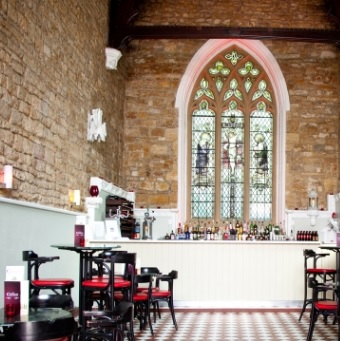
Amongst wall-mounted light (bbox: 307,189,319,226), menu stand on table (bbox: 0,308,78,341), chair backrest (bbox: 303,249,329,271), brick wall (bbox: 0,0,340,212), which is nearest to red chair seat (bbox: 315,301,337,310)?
chair backrest (bbox: 303,249,329,271)

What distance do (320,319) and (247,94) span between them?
639cm

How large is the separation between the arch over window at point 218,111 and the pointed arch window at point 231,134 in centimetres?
2

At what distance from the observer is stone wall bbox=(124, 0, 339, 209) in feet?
48.1

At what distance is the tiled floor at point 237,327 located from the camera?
8.38 metres

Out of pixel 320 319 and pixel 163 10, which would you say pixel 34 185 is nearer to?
pixel 320 319

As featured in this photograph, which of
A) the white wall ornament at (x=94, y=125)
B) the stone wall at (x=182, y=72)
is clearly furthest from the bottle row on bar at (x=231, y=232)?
the white wall ornament at (x=94, y=125)

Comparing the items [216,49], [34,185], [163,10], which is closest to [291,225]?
[216,49]

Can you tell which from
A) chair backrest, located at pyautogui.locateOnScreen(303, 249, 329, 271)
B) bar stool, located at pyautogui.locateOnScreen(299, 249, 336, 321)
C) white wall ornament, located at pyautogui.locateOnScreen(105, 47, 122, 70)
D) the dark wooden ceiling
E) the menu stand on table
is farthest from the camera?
the dark wooden ceiling

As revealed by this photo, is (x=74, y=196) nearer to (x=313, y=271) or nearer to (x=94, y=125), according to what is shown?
(x=94, y=125)

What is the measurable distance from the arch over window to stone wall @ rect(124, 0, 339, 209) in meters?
0.14

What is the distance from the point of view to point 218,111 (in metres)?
15.4

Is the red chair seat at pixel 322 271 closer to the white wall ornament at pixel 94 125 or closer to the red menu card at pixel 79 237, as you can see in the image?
the white wall ornament at pixel 94 125

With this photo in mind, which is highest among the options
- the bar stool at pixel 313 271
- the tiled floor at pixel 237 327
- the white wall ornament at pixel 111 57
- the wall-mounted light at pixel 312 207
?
the white wall ornament at pixel 111 57

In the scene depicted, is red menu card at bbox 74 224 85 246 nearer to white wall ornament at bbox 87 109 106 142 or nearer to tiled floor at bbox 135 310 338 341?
tiled floor at bbox 135 310 338 341
